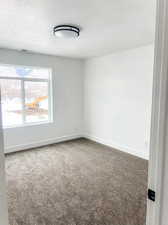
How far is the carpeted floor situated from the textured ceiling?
99.8 inches

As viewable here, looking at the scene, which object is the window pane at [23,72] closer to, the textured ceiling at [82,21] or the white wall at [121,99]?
the textured ceiling at [82,21]

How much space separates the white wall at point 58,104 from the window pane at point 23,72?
193 mm

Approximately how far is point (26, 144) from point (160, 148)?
13.5 feet

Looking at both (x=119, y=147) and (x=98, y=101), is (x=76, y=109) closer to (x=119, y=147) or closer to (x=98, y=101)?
(x=98, y=101)

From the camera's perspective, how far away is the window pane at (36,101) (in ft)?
14.4

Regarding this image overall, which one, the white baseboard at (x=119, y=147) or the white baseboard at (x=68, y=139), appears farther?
the white baseboard at (x=68, y=139)

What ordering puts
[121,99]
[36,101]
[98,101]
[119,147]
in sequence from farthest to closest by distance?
[98,101] → [36,101] → [119,147] → [121,99]

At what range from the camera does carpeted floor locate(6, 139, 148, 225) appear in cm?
197

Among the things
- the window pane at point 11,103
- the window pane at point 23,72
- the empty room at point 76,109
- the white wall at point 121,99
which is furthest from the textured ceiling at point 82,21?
the window pane at point 11,103

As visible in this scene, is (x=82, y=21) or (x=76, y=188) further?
(x=76, y=188)

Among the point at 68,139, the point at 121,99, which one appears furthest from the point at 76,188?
the point at 68,139

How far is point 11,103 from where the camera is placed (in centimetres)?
413

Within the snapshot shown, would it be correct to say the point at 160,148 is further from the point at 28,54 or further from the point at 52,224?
the point at 28,54

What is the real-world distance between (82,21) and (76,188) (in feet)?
8.33
